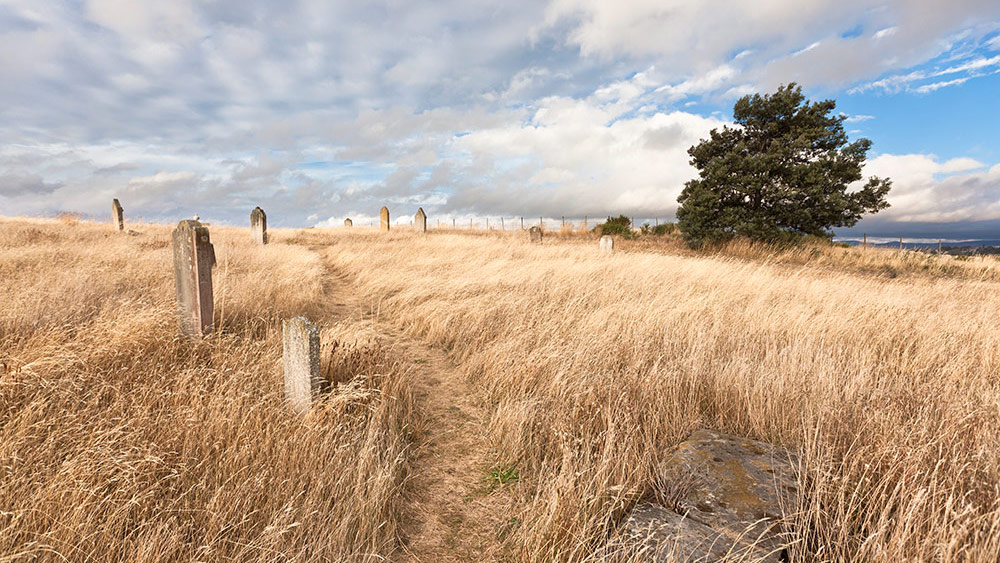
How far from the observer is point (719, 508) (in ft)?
6.81

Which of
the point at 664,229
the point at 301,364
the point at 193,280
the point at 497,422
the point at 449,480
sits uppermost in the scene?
the point at 664,229

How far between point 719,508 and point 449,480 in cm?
178

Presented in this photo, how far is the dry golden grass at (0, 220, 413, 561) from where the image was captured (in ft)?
6.01

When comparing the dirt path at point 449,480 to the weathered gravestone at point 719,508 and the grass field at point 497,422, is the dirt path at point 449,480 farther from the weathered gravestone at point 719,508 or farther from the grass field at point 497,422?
the weathered gravestone at point 719,508

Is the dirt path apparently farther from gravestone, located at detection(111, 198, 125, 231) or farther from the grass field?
gravestone, located at detection(111, 198, 125, 231)

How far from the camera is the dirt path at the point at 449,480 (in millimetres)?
2314

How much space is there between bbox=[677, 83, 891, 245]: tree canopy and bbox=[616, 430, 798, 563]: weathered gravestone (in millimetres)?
16710

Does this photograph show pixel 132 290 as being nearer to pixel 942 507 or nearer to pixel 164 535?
pixel 164 535

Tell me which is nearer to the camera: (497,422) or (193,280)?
(497,422)

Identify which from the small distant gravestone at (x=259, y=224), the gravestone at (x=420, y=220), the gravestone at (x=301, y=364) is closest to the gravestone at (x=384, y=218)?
the gravestone at (x=420, y=220)

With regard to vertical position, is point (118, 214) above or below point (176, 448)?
above

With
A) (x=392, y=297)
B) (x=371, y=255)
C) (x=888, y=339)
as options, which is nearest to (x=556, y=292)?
(x=392, y=297)

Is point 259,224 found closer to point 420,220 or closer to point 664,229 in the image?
point 420,220

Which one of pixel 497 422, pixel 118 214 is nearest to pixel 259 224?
pixel 118 214
